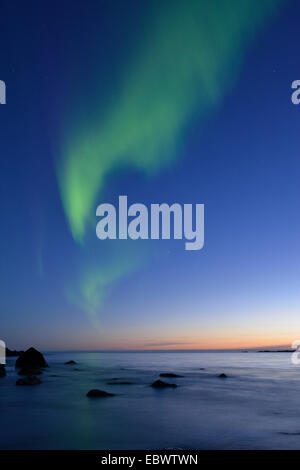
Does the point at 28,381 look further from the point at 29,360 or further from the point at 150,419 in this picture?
the point at 29,360

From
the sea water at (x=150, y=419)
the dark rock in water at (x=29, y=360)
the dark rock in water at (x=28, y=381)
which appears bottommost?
the dark rock in water at (x=29, y=360)

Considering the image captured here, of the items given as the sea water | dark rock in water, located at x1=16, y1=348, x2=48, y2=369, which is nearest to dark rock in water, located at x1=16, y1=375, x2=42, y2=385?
the sea water

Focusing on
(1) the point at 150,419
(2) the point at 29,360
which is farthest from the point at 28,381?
(2) the point at 29,360

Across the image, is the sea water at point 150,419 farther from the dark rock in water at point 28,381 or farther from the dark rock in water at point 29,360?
the dark rock in water at point 29,360

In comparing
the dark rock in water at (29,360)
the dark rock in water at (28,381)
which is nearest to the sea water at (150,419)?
the dark rock in water at (28,381)

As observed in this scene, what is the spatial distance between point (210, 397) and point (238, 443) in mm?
16249

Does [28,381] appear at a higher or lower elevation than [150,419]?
lower

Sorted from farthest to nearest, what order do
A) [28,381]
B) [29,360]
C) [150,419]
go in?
[29,360] < [28,381] < [150,419]

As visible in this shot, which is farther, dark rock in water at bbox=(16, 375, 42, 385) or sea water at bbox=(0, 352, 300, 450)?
dark rock in water at bbox=(16, 375, 42, 385)

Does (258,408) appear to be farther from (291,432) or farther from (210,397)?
(291,432)

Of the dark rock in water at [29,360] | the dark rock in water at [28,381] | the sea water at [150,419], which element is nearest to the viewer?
the sea water at [150,419]

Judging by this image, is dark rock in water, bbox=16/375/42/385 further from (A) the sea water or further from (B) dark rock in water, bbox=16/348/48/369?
(B) dark rock in water, bbox=16/348/48/369
